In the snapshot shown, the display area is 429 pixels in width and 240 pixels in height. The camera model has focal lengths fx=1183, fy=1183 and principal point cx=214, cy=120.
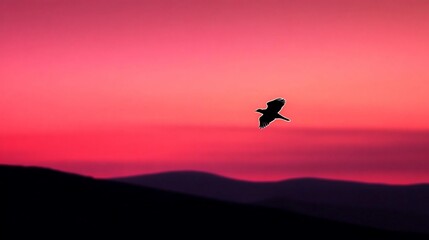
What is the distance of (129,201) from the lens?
66750mm

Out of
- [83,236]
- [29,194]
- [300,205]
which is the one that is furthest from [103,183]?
[300,205]

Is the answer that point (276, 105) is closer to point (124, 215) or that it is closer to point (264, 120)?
point (264, 120)

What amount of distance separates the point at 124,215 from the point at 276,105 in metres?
27.1

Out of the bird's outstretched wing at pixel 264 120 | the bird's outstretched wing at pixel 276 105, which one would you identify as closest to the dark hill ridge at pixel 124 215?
the bird's outstretched wing at pixel 264 120

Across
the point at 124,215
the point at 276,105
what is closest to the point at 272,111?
the point at 276,105

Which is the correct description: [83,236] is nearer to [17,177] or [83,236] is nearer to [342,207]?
[17,177]

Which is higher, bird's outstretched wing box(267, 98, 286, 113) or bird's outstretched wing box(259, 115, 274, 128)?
bird's outstretched wing box(267, 98, 286, 113)

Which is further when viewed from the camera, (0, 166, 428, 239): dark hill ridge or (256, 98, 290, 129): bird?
(0, 166, 428, 239): dark hill ridge

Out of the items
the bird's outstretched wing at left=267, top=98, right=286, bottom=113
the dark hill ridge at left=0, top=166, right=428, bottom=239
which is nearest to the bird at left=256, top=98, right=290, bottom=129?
the bird's outstretched wing at left=267, top=98, right=286, bottom=113

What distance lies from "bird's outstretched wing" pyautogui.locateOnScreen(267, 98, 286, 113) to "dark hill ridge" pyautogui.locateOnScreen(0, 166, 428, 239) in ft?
77.4

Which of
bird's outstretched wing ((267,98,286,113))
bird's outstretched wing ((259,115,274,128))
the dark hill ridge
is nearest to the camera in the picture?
bird's outstretched wing ((259,115,274,128))

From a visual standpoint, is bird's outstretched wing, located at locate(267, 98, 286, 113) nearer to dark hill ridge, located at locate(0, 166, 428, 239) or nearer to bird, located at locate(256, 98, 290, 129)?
bird, located at locate(256, 98, 290, 129)

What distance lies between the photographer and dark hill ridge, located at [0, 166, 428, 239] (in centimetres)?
6119

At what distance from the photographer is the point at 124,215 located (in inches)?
2512
